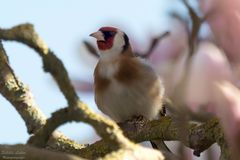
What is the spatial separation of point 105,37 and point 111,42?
0.04m

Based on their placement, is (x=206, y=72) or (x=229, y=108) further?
(x=206, y=72)

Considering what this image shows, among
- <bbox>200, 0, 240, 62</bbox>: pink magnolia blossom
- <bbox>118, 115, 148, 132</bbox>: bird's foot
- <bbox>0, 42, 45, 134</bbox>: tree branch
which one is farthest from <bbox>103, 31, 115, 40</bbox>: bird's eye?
<bbox>200, 0, 240, 62</bbox>: pink magnolia blossom

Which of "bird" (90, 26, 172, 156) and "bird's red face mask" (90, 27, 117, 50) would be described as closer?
"bird" (90, 26, 172, 156)

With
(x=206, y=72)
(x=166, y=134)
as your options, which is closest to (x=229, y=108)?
(x=206, y=72)

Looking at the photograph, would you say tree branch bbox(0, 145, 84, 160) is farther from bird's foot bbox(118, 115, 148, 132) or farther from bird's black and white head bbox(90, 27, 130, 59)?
bird's black and white head bbox(90, 27, 130, 59)

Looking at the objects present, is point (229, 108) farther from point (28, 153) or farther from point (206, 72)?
point (28, 153)

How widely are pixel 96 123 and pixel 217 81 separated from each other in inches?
10.6

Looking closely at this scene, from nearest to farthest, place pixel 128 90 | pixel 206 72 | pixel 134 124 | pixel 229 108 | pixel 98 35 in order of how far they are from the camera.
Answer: pixel 229 108
pixel 206 72
pixel 134 124
pixel 128 90
pixel 98 35

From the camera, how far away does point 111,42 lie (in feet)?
9.09

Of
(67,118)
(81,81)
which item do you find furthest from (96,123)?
(81,81)

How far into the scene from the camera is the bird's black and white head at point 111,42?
2675 mm

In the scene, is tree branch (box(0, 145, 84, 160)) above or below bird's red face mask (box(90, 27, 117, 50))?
below

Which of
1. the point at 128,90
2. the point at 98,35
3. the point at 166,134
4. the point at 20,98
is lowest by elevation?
the point at 166,134

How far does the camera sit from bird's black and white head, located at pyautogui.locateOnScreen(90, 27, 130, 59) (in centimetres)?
268
